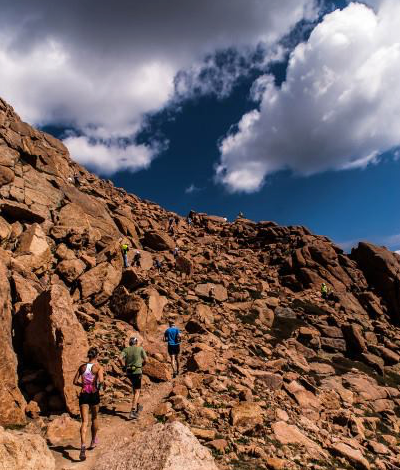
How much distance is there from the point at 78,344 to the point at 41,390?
1.94m

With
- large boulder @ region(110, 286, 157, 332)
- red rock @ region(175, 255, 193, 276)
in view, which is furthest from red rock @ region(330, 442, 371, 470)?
red rock @ region(175, 255, 193, 276)

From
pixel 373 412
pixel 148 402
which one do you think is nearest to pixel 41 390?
pixel 148 402

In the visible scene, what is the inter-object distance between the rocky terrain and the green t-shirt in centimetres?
156

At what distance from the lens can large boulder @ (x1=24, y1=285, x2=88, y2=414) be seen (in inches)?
427

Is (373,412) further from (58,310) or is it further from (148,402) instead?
(58,310)

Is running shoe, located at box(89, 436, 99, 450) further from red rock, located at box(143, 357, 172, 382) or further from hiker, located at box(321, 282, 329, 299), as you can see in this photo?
hiker, located at box(321, 282, 329, 299)

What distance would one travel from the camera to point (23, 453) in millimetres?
→ 6266

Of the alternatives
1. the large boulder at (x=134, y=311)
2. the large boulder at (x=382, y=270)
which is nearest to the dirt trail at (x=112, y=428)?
the large boulder at (x=134, y=311)

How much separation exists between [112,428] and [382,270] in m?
46.4

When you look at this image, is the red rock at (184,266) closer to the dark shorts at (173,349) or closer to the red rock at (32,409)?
the dark shorts at (173,349)

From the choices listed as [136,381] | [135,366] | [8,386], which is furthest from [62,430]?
[135,366]

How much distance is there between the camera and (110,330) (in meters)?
17.8

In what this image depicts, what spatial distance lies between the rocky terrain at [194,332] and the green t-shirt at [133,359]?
61.2 inches

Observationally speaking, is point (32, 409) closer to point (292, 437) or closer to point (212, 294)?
point (292, 437)
